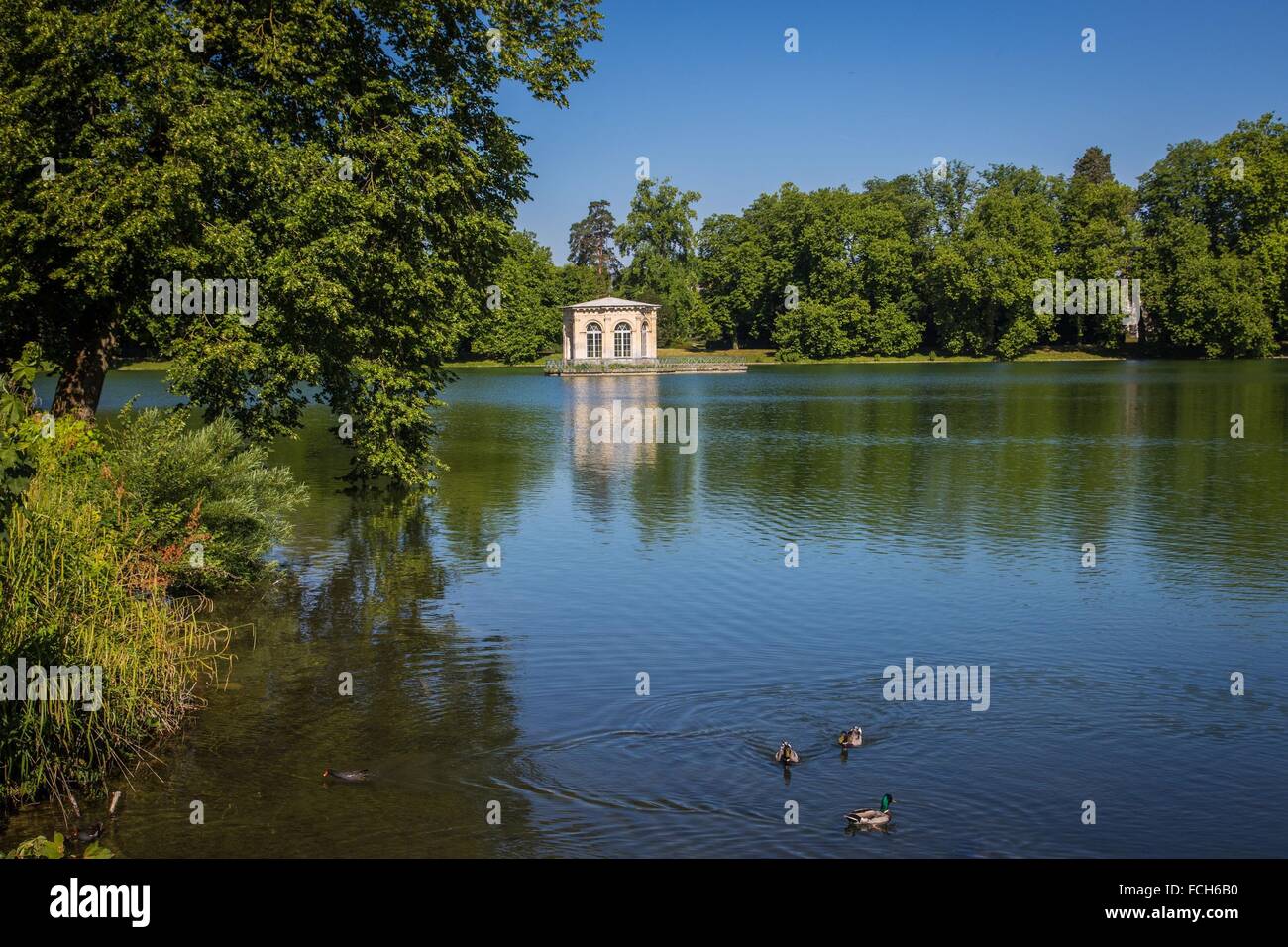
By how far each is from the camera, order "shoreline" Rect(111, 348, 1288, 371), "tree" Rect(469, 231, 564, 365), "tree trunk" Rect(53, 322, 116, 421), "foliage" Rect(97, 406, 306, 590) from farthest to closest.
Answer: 1. "tree" Rect(469, 231, 564, 365)
2. "shoreline" Rect(111, 348, 1288, 371)
3. "tree trunk" Rect(53, 322, 116, 421)
4. "foliage" Rect(97, 406, 306, 590)

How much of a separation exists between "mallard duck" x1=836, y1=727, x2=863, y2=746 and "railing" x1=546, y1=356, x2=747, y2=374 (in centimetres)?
9328

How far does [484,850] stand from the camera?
1072 centimetres

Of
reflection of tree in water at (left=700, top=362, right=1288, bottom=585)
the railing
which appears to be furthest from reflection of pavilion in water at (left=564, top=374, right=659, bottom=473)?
reflection of tree in water at (left=700, top=362, right=1288, bottom=585)

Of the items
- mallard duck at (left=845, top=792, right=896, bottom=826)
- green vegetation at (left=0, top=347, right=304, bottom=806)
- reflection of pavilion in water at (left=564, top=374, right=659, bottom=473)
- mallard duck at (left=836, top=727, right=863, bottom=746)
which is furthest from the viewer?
reflection of pavilion in water at (left=564, top=374, right=659, bottom=473)

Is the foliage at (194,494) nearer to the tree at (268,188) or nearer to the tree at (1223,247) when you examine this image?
the tree at (268,188)

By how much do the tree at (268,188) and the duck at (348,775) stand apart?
407 inches

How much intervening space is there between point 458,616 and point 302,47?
36.1 feet

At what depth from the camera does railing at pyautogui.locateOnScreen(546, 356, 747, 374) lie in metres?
106

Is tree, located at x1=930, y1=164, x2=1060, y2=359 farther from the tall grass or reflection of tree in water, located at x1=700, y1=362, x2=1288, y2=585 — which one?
the tall grass

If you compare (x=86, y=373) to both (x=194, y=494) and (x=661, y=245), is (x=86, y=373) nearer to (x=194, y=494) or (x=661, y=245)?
(x=194, y=494)

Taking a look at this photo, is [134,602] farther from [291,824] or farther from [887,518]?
[887,518]

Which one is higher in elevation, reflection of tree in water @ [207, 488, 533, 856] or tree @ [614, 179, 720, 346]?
tree @ [614, 179, 720, 346]

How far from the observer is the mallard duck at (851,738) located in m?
13.1

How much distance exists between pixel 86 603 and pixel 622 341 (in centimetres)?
10328
